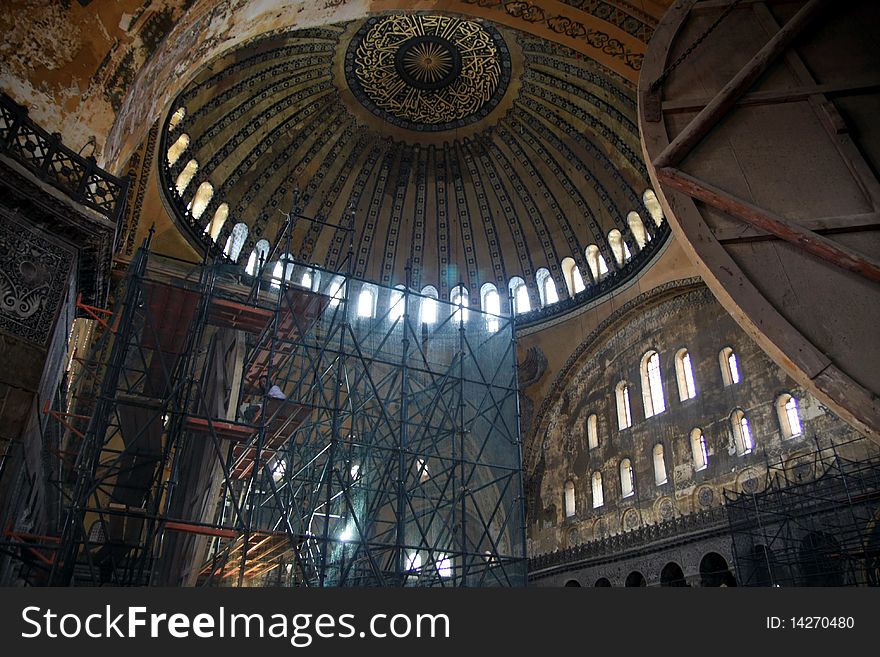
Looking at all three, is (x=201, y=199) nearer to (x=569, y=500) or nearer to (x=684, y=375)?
(x=569, y=500)

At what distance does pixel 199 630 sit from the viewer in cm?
265

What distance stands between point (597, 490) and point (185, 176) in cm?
1250

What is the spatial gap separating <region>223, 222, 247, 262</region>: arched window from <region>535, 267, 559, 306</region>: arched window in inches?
326

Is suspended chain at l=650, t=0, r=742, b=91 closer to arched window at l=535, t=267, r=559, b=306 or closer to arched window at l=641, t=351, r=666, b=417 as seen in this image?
arched window at l=641, t=351, r=666, b=417

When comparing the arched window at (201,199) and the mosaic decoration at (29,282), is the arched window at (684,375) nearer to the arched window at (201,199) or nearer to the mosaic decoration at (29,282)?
the arched window at (201,199)

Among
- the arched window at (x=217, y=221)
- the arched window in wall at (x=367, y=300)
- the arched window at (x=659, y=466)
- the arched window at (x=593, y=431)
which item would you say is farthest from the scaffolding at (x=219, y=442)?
the arched window in wall at (x=367, y=300)

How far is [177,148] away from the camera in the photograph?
51.2 ft

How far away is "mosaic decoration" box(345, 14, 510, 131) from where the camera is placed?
17.2 meters

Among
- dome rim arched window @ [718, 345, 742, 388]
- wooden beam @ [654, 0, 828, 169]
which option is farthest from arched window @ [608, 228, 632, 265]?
wooden beam @ [654, 0, 828, 169]

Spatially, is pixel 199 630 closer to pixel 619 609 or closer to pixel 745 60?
pixel 619 609

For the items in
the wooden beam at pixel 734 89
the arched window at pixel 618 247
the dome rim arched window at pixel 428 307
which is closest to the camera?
the wooden beam at pixel 734 89

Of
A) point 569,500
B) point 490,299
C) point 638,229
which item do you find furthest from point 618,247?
point 569,500

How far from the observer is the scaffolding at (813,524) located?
11.0 metres

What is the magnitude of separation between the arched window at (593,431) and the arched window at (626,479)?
1.15 m
